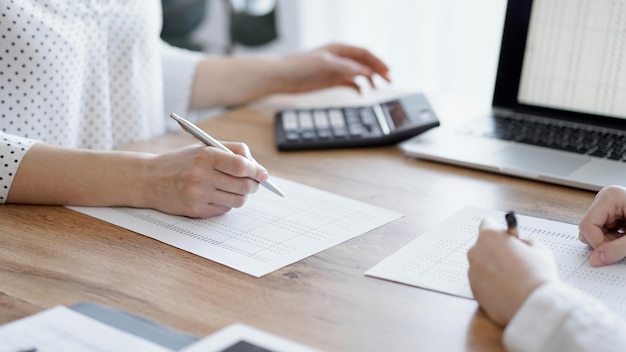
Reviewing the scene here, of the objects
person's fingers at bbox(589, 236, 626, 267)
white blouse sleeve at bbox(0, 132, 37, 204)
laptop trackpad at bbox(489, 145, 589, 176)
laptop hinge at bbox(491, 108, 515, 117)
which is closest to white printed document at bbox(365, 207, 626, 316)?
person's fingers at bbox(589, 236, 626, 267)

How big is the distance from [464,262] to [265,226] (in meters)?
0.25

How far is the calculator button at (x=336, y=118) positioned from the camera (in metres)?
1.31

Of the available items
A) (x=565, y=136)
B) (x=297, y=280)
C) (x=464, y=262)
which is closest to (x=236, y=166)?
(x=297, y=280)

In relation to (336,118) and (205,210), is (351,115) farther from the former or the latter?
(205,210)

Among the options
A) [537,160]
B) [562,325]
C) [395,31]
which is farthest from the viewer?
A: [395,31]

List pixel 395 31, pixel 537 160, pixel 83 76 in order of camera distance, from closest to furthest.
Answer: pixel 537 160
pixel 83 76
pixel 395 31

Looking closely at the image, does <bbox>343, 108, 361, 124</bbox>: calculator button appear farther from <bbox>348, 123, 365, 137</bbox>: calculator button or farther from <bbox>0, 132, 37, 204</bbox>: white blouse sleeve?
<bbox>0, 132, 37, 204</bbox>: white blouse sleeve

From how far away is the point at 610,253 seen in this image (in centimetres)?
86

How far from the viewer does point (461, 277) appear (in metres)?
0.83

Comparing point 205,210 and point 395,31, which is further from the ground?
point 395,31

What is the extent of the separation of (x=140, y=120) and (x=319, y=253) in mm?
628

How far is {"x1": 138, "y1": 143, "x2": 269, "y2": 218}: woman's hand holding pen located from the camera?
3.19 ft

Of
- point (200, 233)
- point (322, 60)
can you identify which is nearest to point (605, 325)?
point (200, 233)

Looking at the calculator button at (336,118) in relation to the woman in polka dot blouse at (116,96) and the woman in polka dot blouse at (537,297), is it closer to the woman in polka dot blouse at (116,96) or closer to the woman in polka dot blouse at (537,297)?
the woman in polka dot blouse at (116,96)
